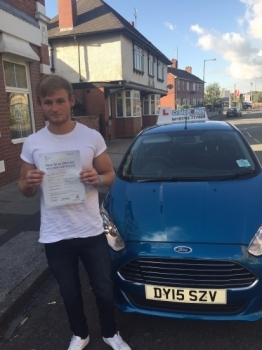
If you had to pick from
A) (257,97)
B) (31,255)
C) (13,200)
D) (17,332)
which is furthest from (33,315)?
(257,97)

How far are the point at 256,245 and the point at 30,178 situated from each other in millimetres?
1617

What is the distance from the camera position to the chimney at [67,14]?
19.3 metres

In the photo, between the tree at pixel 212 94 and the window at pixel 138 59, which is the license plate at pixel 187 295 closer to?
the window at pixel 138 59

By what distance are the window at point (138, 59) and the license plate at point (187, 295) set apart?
20235 mm

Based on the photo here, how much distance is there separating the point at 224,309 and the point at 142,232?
0.79m

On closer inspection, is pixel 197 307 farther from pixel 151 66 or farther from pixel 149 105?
pixel 151 66

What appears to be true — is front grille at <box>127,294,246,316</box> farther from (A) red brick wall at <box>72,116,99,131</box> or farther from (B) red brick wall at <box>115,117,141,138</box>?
(B) red brick wall at <box>115,117,141,138</box>

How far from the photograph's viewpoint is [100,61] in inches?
734

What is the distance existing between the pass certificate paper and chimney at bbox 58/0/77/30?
1967 cm

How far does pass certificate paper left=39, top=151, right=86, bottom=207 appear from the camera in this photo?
1.93 m

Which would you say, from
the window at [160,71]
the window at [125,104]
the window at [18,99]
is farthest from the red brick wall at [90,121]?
the window at [160,71]

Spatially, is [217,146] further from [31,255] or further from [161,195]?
[31,255]

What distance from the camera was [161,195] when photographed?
2.84 m

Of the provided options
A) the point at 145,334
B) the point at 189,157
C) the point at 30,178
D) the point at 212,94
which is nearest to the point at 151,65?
the point at 189,157
